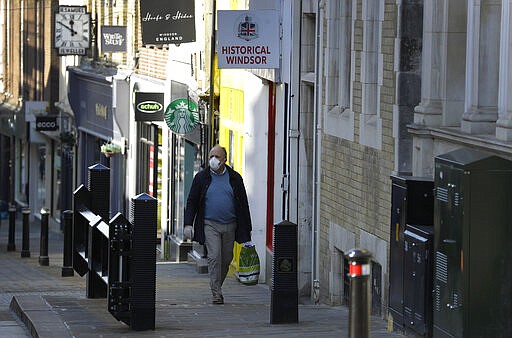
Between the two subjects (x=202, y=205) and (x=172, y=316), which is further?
(x=202, y=205)

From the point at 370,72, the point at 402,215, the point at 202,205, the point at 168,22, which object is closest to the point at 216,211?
the point at 202,205

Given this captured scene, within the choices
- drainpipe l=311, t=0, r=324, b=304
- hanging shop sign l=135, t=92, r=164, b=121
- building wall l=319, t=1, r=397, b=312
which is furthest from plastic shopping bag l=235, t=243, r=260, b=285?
hanging shop sign l=135, t=92, r=164, b=121

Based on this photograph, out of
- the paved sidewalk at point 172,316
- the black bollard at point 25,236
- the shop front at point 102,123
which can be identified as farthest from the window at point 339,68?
the shop front at point 102,123

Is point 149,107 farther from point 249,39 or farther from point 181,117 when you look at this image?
point 249,39

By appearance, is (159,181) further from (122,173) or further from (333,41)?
(333,41)

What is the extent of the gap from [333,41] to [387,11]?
238 cm

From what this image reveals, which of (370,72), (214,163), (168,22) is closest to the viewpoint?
(370,72)

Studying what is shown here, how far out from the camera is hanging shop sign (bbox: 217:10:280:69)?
58.8ft

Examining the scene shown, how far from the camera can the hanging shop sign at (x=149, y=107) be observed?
28.5 meters

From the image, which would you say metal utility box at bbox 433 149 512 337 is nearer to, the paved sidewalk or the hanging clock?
the paved sidewalk

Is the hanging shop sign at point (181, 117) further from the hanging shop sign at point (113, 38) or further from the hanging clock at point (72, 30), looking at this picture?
the hanging clock at point (72, 30)

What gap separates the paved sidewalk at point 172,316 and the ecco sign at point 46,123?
73.4 feet

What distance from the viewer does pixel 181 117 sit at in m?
24.8

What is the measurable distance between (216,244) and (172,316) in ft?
6.19
